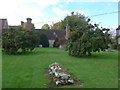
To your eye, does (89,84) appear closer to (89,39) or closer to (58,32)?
(89,39)

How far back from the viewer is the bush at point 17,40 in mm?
17828

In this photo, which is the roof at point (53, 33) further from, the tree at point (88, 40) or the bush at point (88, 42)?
the bush at point (88, 42)

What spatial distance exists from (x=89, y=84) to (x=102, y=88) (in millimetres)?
631

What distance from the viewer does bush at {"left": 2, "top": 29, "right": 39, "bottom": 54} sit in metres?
17.8

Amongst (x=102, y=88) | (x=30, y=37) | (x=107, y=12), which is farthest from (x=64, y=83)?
(x=107, y=12)

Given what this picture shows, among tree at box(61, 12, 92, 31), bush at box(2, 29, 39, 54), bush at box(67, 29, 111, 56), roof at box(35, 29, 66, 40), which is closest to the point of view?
bush at box(67, 29, 111, 56)

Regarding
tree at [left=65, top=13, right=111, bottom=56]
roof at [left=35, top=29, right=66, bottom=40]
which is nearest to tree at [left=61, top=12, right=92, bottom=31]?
roof at [left=35, top=29, right=66, bottom=40]

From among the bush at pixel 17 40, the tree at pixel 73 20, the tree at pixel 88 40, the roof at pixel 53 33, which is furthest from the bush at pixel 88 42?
the tree at pixel 73 20

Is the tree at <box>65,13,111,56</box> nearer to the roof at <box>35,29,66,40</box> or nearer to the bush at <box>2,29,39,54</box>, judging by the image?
the bush at <box>2,29,39,54</box>

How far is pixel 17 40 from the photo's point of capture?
705 inches

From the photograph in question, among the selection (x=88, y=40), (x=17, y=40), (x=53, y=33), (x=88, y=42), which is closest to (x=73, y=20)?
(x=53, y=33)

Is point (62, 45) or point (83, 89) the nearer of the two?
point (83, 89)

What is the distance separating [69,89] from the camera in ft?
20.1

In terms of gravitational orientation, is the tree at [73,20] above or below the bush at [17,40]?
above
